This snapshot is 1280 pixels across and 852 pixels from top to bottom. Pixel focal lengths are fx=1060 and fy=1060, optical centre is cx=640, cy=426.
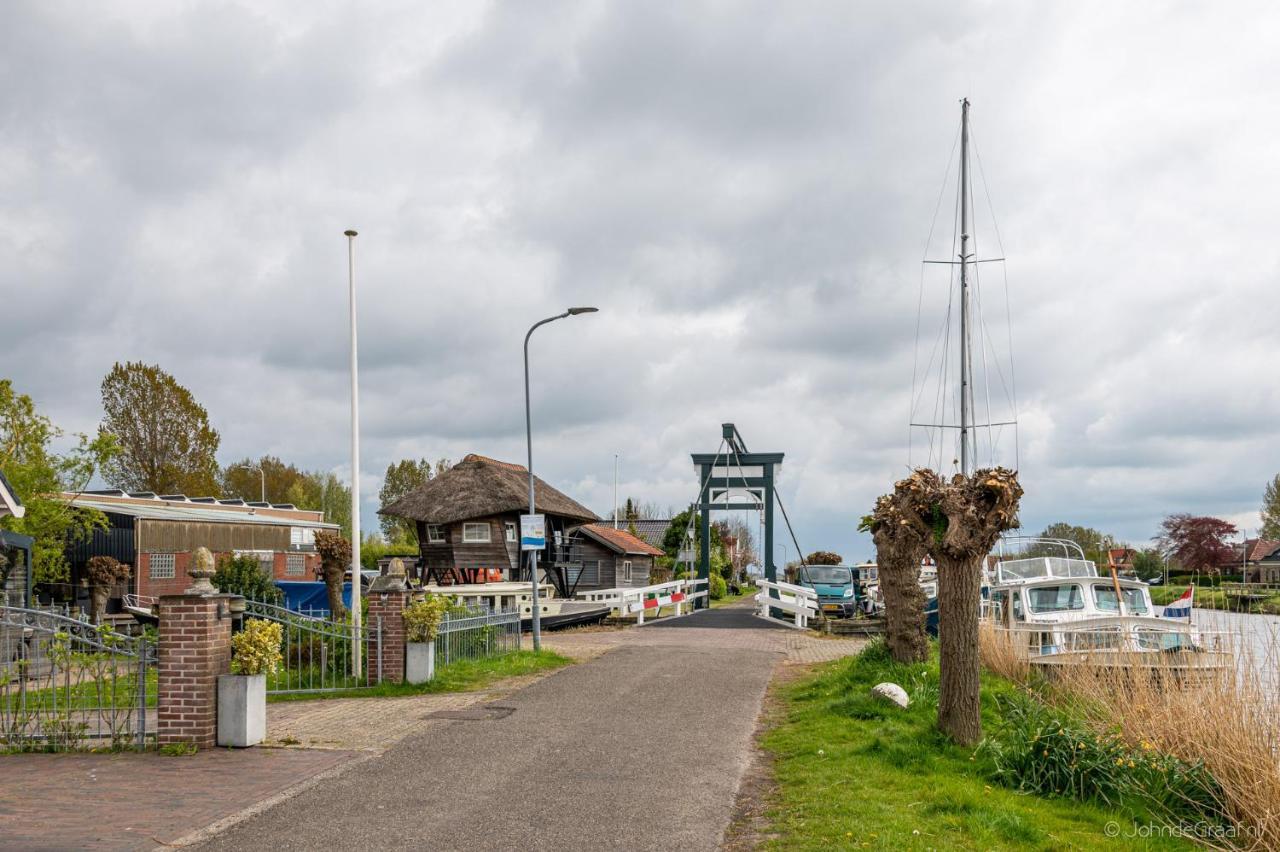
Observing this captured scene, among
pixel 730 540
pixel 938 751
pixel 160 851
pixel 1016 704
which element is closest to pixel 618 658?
pixel 1016 704

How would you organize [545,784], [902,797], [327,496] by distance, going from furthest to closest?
[327,496], [545,784], [902,797]

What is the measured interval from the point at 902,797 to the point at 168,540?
3542cm

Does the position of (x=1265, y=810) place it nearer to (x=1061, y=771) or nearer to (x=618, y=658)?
(x=1061, y=771)

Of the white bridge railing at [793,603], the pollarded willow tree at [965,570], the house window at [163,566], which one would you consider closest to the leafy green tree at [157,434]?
the house window at [163,566]

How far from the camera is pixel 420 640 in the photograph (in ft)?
52.1

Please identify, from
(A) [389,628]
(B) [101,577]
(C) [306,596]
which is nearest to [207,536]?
(B) [101,577]

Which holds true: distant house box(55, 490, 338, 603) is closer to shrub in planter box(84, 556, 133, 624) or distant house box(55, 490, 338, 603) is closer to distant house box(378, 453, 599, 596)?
shrub in planter box(84, 556, 133, 624)

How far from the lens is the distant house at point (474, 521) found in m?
40.6

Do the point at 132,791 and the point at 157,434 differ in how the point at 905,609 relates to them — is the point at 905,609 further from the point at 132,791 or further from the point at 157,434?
the point at 157,434

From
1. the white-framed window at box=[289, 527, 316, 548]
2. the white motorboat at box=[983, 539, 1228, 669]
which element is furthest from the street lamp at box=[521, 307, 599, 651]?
the white-framed window at box=[289, 527, 316, 548]

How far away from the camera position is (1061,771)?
9.27m

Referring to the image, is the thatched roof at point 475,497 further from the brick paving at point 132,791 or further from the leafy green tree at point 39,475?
the brick paving at point 132,791

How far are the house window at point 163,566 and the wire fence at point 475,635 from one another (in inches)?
879

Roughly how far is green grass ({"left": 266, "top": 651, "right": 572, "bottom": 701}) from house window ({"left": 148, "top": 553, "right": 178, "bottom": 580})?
2313 centimetres
